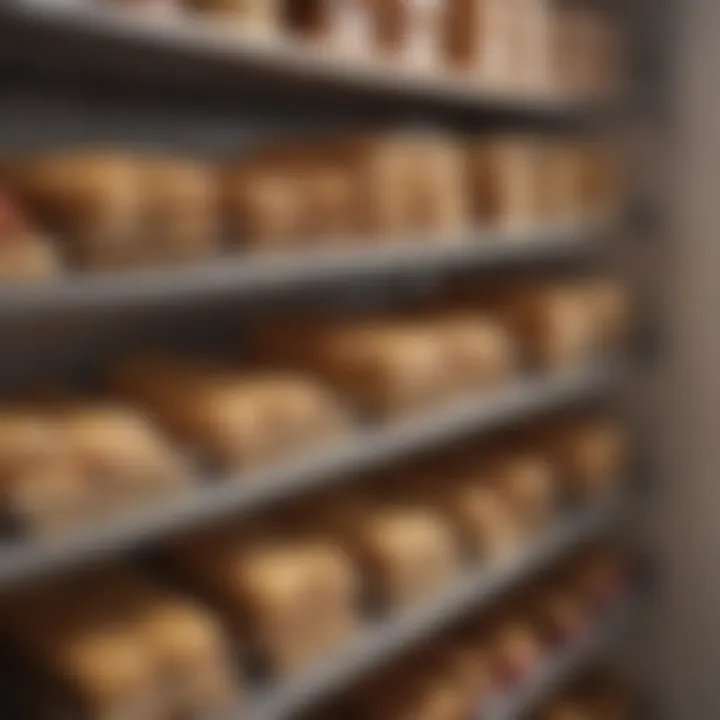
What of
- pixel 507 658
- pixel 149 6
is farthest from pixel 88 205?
pixel 507 658

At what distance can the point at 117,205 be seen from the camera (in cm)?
169

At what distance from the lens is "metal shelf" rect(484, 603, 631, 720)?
2594 millimetres

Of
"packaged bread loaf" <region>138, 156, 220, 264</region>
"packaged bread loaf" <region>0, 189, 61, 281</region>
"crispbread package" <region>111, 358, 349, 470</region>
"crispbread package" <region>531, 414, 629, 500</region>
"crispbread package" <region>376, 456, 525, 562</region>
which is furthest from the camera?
"crispbread package" <region>531, 414, 629, 500</region>

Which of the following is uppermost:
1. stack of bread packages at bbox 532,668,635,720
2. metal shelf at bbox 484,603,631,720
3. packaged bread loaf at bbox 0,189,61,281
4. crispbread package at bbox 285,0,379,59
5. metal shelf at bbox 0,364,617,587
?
crispbread package at bbox 285,0,379,59

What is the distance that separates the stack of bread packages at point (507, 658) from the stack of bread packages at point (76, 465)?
0.73 metres

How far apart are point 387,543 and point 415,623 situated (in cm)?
15

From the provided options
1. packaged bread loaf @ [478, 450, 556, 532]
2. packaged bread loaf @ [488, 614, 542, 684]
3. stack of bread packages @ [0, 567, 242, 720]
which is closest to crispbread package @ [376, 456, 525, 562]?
packaged bread loaf @ [478, 450, 556, 532]

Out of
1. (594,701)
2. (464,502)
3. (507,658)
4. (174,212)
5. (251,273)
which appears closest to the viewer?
(174,212)

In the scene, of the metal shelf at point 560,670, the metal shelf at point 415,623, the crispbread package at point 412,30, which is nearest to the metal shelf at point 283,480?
the metal shelf at point 415,623

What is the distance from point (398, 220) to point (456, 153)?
27 centimetres

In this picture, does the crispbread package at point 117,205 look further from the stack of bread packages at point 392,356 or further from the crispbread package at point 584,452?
the crispbread package at point 584,452

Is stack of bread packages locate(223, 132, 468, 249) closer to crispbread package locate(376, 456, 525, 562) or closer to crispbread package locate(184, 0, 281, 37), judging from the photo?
crispbread package locate(184, 0, 281, 37)

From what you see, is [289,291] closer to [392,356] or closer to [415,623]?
[392,356]

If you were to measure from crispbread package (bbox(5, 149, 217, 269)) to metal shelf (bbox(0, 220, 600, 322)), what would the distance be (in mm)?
31
